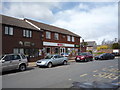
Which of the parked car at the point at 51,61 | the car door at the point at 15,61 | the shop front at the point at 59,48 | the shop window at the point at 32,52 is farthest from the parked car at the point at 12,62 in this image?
the shop front at the point at 59,48

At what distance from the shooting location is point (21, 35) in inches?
750

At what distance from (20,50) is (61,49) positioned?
37.6 feet

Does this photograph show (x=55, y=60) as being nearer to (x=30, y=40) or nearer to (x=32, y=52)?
(x=32, y=52)

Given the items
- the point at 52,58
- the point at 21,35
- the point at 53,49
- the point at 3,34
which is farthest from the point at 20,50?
the point at 53,49

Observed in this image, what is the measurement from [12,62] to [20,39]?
873cm

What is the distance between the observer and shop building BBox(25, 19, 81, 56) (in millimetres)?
24353

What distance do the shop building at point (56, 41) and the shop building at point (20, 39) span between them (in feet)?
6.42

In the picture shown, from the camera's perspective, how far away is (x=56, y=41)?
27.0m

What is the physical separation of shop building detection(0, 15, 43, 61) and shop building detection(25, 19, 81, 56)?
1.96m

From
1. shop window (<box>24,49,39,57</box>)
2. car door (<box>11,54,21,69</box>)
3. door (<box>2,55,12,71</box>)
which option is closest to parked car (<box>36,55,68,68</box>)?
car door (<box>11,54,21,69</box>)

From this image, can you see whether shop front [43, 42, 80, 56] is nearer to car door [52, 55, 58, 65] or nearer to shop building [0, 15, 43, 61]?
shop building [0, 15, 43, 61]

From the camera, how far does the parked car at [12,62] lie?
33.1 feet

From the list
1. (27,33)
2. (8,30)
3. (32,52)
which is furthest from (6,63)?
(27,33)

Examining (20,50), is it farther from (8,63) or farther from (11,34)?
(8,63)
